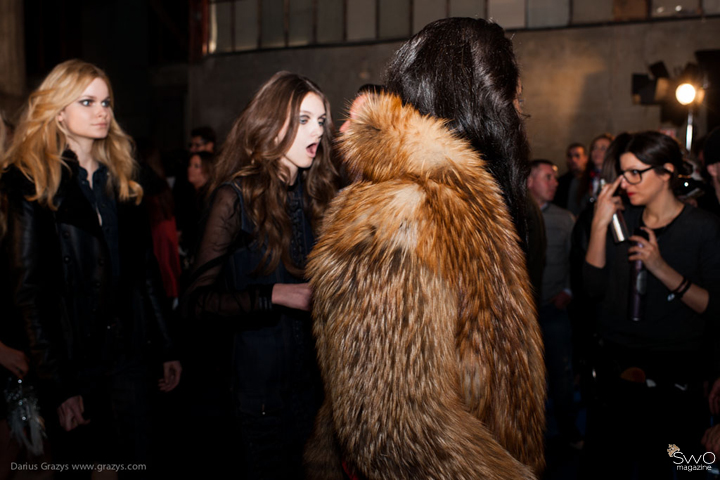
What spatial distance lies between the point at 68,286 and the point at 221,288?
0.65 metres

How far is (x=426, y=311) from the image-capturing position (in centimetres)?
114

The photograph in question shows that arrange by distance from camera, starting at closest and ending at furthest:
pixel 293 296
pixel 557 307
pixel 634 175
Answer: pixel 293 296, pixel 634 175, pixel 557 307

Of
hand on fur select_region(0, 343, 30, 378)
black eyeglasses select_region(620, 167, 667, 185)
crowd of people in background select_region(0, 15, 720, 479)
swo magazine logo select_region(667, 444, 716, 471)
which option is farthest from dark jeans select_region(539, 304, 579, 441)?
hand on fur select_region(0, 343, 30, 378)

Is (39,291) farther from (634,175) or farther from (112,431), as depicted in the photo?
(634,175)

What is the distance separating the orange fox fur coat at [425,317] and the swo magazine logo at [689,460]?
1.40 m

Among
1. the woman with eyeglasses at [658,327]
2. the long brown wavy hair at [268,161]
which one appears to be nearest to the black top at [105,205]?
the long brown wavy hair at [268,161]

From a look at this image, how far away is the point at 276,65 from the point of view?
494 inches

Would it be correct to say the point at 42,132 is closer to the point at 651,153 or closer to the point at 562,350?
the point at 651,153

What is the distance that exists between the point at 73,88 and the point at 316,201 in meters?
1.12

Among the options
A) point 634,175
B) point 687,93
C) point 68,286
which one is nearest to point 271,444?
point 68,286

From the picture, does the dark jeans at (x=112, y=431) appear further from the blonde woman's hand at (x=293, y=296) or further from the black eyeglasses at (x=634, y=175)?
the black eyeglasses at (x=634, y=175)

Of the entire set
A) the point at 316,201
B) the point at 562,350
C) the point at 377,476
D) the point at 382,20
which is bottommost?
the point at 562,350

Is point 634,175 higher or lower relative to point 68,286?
higher

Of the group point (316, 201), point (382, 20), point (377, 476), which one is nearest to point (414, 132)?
point (377, 476)
